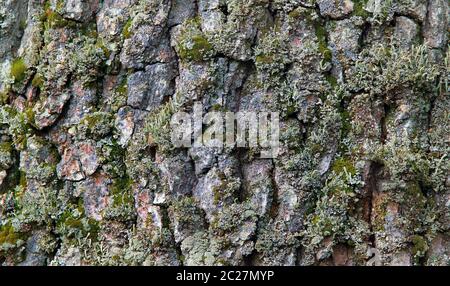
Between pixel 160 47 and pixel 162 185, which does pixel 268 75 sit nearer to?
pixel 160 47

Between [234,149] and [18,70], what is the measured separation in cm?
298

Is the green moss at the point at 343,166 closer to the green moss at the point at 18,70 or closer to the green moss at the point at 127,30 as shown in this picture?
the green moss at the point at 127,30

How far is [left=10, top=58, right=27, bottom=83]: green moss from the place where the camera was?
7.39 metres

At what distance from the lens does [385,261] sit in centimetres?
648

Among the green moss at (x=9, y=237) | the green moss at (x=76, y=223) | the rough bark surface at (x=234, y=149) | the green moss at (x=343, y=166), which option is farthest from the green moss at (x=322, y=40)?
the green moss at (x=9, y=237)

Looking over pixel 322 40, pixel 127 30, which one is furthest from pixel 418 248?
pixel 127 30

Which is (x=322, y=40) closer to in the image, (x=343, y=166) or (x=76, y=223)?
(x=343, y=166)

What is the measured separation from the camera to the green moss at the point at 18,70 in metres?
7.39

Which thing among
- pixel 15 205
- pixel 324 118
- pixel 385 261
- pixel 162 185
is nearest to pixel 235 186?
pixel 162 185

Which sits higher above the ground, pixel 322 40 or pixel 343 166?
pixel 322 40

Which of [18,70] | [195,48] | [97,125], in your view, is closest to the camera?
[195,48]

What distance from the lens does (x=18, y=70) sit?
7434mm
